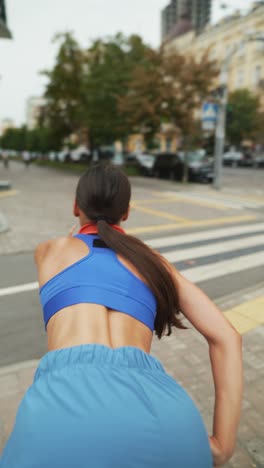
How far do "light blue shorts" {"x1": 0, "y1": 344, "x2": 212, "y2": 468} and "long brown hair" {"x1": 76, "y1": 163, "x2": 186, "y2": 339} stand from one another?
1.17ft

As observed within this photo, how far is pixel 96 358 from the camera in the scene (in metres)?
1.19

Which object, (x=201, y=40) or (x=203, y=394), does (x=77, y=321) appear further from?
(x=201, y=40)

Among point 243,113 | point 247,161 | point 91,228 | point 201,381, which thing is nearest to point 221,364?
point 91,228

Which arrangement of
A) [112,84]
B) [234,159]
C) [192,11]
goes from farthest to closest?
[192,11]
[234,159]
[112,84]

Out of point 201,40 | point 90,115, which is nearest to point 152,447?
point 90,115

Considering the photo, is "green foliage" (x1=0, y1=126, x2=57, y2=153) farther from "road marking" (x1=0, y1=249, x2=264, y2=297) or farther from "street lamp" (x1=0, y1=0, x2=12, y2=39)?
"road marking" (x1=0, y1=249, x2=264, y2=297)

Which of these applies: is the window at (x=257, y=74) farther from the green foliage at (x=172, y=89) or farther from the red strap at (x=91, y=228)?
the red strap at (x=91, y=228)

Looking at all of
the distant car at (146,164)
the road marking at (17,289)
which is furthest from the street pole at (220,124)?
the road marking at (17,289)

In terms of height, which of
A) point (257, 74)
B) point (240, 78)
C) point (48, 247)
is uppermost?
point (257, 74)

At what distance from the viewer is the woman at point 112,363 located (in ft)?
3.37

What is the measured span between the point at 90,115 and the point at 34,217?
58.5ft

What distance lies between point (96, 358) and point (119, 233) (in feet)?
1.76

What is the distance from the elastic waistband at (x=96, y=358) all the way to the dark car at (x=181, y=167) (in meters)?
21.4

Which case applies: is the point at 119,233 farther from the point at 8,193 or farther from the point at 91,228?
the point at 8,193
